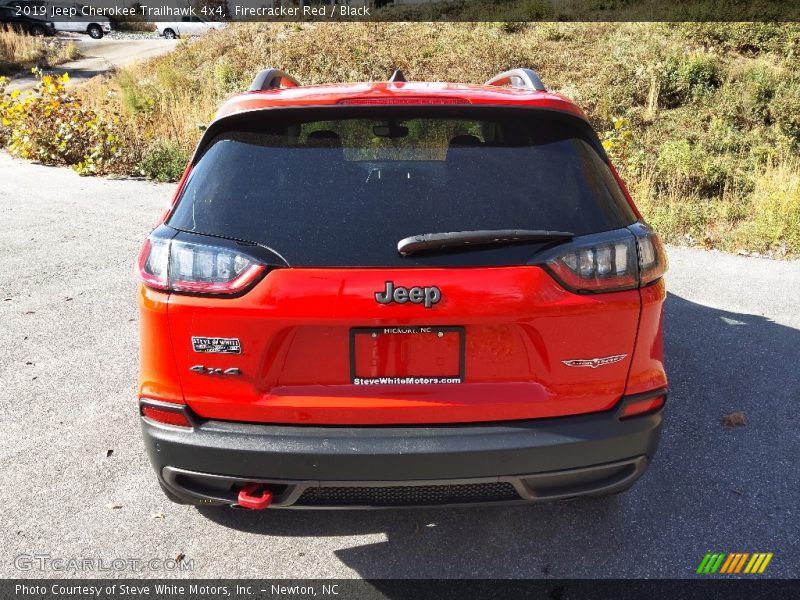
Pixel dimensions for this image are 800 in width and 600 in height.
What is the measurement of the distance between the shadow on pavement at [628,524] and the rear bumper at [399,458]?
0.51 m

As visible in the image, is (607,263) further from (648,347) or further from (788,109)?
(788,109)

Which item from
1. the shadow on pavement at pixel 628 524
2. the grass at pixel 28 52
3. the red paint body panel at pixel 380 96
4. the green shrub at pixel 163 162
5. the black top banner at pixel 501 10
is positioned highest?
the black top banner at pixel 501 10

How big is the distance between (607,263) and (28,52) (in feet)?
129

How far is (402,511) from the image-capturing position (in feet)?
9.87

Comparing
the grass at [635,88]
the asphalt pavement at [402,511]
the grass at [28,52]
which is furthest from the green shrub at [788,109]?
the grass at [28,52]

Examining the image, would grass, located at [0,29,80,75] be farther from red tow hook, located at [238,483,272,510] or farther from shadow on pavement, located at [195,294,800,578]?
red tow hook, located at [238,483,272,510]

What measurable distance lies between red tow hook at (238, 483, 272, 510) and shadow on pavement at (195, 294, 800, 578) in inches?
23.7

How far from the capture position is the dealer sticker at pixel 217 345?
218cm

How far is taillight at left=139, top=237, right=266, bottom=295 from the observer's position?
2.16 metres

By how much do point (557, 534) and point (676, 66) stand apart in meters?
15.6

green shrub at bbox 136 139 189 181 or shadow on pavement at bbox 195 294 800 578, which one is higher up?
green shrub at bbox 136 139 189 181

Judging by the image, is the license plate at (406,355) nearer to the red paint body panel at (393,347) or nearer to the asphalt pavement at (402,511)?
the red paint body panel at (393,347)

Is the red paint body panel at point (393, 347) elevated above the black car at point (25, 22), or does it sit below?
below

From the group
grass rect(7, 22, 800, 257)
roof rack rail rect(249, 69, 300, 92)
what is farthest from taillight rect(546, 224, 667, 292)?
grass rect(7, 22, 800, 257)
